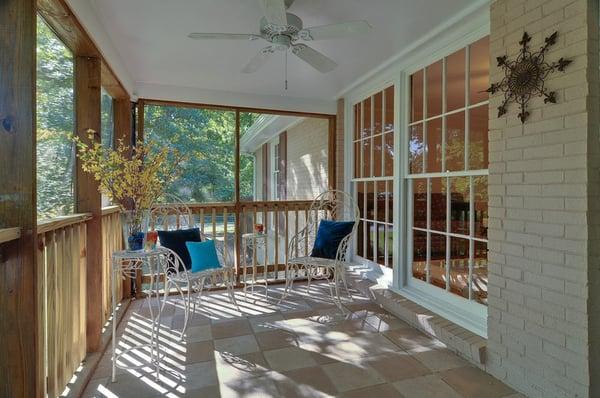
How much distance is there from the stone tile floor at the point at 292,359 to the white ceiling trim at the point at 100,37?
2326 mm

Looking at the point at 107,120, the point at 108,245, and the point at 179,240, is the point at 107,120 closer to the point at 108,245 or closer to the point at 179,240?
the point at 108,245

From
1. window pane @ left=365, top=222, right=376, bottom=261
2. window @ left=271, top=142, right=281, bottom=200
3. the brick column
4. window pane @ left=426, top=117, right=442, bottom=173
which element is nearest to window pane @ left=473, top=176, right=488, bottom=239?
the brick column

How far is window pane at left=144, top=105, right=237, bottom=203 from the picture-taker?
4172 millimetres

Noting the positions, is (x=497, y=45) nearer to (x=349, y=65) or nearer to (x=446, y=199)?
(x=446, y=199)

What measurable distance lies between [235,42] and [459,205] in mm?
2377

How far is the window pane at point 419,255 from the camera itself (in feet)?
10.7

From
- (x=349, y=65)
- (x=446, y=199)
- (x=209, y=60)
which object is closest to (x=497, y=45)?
(x=446, y=199)

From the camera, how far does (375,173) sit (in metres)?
4.03

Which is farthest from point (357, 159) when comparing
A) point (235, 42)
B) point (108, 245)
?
point (108, 245)

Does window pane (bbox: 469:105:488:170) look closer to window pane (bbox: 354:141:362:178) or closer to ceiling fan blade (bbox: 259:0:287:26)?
ceiling fan blade (bbox: 259:0:287:26)

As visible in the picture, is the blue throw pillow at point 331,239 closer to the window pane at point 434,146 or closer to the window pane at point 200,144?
the window pane at point 434,146

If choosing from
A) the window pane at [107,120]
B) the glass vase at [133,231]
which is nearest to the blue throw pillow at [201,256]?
the glass vase at [133,231]

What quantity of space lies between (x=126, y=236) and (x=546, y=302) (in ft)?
8.81

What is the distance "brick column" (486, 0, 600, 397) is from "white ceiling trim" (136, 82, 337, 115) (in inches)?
103
